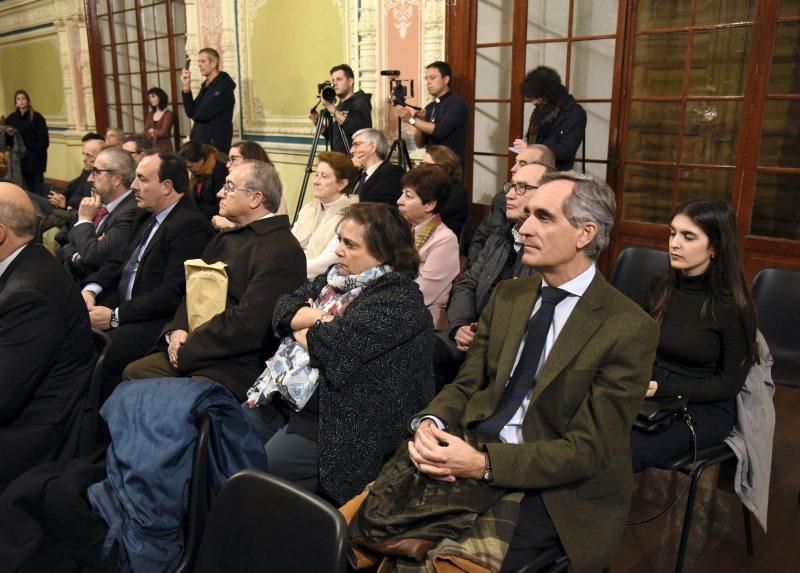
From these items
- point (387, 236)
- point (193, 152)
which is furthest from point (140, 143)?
point (387, 236)

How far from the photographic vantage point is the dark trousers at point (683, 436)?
1970 millimetres

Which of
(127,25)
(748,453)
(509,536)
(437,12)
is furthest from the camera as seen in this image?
(127,25)

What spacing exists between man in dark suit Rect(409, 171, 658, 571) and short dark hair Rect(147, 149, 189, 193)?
1878mm

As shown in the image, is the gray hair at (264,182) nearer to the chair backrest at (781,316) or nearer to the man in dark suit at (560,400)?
the man in dark suit at (560,400)

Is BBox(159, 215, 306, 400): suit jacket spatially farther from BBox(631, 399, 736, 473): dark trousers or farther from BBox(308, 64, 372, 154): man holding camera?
BBox(308, 64, 372, 154): man holding camera

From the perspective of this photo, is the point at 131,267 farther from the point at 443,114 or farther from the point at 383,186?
the point at 443,114

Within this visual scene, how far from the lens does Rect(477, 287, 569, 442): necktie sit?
1658 millimetres

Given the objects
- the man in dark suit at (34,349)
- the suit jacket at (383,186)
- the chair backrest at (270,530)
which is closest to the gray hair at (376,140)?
the suit jacket at (383,186)

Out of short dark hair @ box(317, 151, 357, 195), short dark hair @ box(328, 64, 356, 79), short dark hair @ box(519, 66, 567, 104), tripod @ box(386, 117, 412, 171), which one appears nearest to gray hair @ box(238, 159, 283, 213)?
short dark hair @ box(317, 151, 357, 195)

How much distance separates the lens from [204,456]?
1.48 metres

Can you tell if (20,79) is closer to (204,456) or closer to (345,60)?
(345,60)

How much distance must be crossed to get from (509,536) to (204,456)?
26.2 inches

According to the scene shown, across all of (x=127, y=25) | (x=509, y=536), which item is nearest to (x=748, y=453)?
(x=509, y=536)

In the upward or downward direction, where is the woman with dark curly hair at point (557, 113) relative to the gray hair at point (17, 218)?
upward
